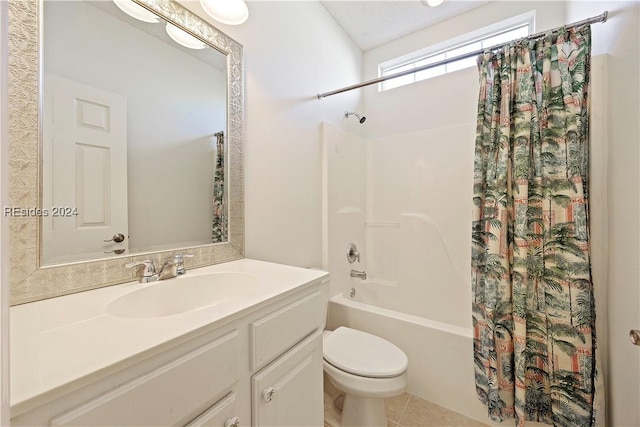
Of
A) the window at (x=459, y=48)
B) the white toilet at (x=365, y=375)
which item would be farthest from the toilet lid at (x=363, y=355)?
the window at (x=459, y=48)

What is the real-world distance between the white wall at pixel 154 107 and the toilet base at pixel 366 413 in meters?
1.11

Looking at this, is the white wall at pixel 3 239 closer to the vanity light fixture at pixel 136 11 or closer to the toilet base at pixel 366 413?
the vanity light fixture at pixel 136 11

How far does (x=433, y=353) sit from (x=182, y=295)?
140 cm

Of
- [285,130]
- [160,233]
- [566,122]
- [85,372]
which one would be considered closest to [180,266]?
[160,233]

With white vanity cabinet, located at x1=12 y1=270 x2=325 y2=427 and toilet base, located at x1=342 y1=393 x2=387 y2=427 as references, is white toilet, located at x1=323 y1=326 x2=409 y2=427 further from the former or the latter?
white vanity cabinet, located at x1=12 y1=270 x2=325 y2=427

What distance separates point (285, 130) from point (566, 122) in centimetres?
141

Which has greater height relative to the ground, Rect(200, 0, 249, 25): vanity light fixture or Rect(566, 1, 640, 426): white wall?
Rect(200, 0, 249, 25): vanity light fixture

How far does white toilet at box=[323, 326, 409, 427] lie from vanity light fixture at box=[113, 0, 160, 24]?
1.67 m

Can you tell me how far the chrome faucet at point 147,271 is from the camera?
0.90 m

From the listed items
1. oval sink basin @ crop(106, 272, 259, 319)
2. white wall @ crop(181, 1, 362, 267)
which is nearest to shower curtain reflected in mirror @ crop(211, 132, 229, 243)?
white wall @ crop(181, 1, 362, 267)

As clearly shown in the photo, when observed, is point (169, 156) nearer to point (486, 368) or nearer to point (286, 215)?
point (286, 215)

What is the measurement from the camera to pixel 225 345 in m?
0.63

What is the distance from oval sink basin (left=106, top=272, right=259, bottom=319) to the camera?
80cm

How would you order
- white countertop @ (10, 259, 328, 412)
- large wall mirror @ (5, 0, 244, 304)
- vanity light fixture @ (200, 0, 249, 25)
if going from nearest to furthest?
1. white countertop @ (10, 259, 328, 412)
2. large wall mirror @ (5, 0, 244, 304)
3. vanity light fixture @ (200, 0, 249, 25)
